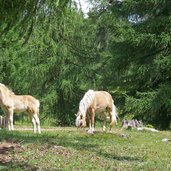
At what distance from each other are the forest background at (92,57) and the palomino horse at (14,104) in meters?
2.22

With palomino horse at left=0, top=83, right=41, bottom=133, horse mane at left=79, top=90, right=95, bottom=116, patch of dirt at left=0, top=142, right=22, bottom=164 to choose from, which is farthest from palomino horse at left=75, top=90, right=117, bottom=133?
patch of dirt at left=0, top=142, right=22, bottom=164

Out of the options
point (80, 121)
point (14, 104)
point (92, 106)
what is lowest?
point (80, 121)

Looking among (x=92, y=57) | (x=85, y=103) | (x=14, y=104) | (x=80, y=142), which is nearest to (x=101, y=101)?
(x=85, y=103)

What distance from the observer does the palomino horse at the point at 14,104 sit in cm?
1554

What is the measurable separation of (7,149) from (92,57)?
85.4ft

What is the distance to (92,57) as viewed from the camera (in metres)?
35.8

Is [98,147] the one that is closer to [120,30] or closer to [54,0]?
[54,0]

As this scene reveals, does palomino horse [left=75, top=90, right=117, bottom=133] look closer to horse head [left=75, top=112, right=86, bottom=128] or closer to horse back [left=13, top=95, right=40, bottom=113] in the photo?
horse head [left=75, top=112, right=86, bottom=128]

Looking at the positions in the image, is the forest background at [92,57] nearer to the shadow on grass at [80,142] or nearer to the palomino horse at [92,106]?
the shadow on grass at [80,142]

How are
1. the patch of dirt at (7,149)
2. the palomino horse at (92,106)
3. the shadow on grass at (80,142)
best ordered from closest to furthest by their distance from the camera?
the patch of dirt at (7,149)
the shadow on grass at (80,142)
the palomino horse at (92,106)

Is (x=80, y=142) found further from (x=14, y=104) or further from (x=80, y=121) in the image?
(x=14, y=104)

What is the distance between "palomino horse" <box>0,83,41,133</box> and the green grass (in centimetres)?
301

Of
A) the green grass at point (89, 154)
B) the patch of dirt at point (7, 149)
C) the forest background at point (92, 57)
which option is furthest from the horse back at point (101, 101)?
the patch of dirt at point (7, 149)

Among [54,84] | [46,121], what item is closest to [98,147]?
[54,84]
